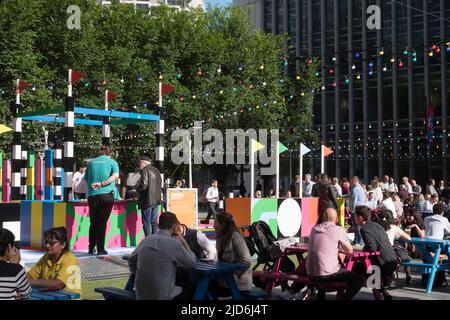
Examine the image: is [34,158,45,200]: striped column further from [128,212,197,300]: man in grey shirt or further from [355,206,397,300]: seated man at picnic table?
[128,212,197,300]: man in grey shirt

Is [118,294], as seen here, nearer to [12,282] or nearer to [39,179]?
[12,282]

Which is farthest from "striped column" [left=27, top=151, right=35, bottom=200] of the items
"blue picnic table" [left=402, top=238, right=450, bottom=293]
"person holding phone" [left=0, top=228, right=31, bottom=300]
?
"person holding phone" [left=0, top=228, right=31, bottom=300]

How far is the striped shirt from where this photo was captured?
515 centimetres

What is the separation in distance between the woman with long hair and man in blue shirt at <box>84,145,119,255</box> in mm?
5159

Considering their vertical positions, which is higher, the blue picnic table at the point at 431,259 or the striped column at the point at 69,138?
the striped column at the point at 69,138

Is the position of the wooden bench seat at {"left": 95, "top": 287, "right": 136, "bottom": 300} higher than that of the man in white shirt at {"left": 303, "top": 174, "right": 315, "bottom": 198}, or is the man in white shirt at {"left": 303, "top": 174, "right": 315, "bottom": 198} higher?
the man in white shirt at {"left": 303, "top": 174, "right": 315, "bottom": 198}

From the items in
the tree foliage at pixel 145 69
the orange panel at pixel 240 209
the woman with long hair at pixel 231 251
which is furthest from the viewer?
the tree foliage at pixel 145 69

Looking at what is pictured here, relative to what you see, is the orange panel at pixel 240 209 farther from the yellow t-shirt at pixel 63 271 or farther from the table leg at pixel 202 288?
the yellow t-shirt at pixel 63 271

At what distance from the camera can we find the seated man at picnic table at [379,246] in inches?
344

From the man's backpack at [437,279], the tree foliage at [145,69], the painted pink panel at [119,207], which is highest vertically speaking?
the tree foliage at [145,69]

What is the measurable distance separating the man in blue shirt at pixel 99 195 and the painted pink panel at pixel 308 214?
225 inches

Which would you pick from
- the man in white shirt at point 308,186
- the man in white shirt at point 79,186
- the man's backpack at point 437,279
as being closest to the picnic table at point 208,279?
the man's backpack at point 437,279

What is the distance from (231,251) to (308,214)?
956 cm

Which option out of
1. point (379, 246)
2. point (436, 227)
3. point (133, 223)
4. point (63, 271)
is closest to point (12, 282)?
point (63, 271)
